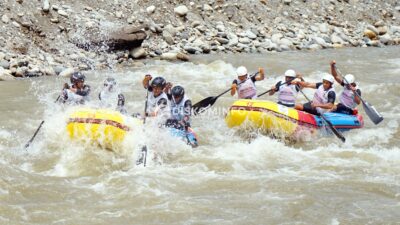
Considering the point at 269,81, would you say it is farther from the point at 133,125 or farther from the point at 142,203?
the point at 142,203

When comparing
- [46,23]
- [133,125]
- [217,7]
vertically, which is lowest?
[133,125]

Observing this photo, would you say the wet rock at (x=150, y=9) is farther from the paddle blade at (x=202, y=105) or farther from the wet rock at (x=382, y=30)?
the paddle blade at (x=202, y=105)

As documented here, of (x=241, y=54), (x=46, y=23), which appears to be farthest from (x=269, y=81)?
(x=46, y=23)

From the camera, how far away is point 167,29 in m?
19.9

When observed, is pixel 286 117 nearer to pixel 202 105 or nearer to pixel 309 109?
pixel 309 109

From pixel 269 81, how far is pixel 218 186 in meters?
8.44

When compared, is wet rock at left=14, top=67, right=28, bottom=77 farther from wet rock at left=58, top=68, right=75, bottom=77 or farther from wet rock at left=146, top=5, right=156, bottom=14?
wet rock at left=146, top=5, right=156, bottom=14

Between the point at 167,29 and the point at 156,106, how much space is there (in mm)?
10870

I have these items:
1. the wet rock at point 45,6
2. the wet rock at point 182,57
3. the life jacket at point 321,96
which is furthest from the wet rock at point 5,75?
the life jacket at point 321,96

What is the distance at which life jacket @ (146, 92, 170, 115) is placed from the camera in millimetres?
9250

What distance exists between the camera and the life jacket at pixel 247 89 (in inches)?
429

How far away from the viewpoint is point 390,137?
A: 1073 centimetres

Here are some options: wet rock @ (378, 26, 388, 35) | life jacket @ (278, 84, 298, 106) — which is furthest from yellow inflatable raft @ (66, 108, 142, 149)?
wet rock @ (378, 26, 388, 35)

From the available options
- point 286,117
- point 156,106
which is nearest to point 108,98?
point 156,106
